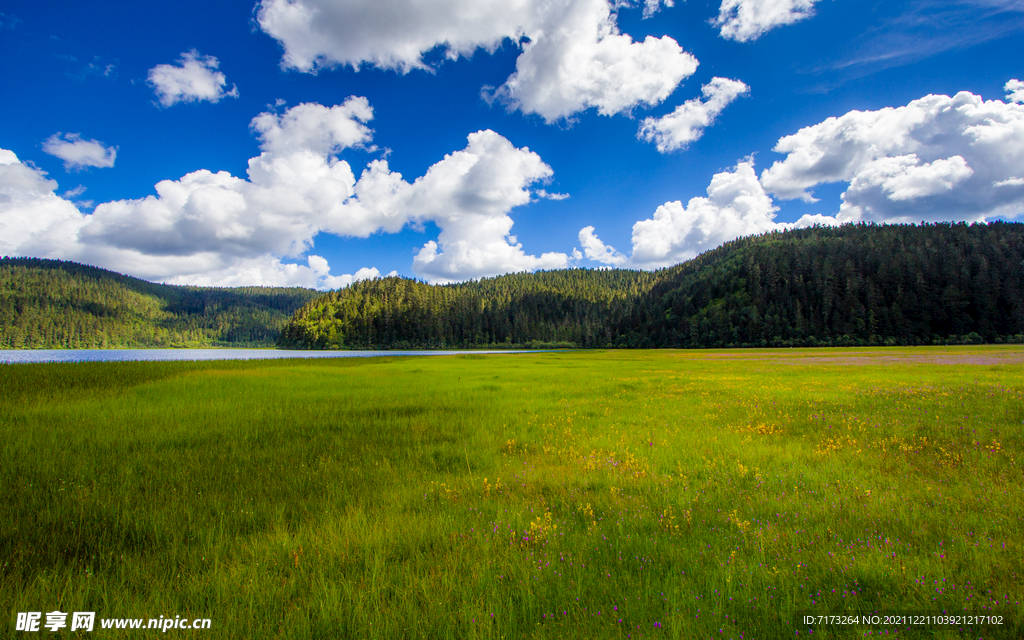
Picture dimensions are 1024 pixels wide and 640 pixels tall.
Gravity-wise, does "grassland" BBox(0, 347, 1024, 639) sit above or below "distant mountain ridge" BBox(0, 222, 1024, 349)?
below

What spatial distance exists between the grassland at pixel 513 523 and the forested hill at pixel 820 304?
15875 cm

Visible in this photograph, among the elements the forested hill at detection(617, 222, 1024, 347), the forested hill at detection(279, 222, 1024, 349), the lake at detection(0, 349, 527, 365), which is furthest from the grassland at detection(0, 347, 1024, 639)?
the forested hill at detection(279, 222, 1024, 349)

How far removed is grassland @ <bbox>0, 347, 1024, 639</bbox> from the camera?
3.84 m

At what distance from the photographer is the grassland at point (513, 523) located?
384 centimetres

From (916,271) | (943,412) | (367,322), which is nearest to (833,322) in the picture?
(916,271)

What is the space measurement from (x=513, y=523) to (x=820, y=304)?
181794 millimetres

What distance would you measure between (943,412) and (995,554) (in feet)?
40.8

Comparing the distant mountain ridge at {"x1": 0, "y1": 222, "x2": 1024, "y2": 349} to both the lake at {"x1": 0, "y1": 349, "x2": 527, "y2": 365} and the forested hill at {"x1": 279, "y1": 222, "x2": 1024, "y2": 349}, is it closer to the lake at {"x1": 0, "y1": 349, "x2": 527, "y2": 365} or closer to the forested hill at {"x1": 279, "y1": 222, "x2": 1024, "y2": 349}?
the forested hill at {"x1": 279, "y1": 222, "x2": 1024, "y2": 349}

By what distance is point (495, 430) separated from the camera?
12.3 meters

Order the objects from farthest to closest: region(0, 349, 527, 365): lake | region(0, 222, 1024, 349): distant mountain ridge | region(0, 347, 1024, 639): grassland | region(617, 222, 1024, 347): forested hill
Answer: region(0, 222, 1024, 349): distant mountain ridge, region(617, 222, 1024, 347): forested hill, region(0, 349, 527, 365): lake, region(0, 347, 1024, 639): grassland

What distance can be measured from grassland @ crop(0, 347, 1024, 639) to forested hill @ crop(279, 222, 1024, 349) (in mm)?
158753

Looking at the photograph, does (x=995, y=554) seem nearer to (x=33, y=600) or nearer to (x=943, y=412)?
(x=33, y=600)

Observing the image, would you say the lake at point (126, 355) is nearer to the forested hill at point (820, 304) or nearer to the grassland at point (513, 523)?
the grassland at point (513, 523)

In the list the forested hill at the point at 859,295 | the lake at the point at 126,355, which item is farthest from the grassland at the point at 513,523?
the forested hill at the point at 859,295
